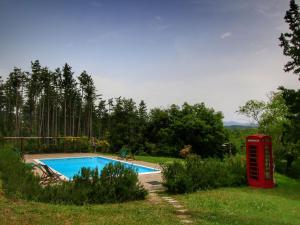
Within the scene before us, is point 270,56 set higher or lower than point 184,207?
higher

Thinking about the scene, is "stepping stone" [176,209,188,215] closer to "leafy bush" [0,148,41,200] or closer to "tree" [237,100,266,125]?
"leafy bush" [0,148,41,200]

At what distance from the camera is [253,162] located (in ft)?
36.5

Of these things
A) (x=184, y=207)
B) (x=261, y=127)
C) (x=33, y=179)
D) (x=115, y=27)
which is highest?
(x=115, y=27)

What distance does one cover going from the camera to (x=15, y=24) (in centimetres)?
1138

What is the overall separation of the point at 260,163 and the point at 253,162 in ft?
0.96

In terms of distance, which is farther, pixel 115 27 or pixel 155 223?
pixel 115 27

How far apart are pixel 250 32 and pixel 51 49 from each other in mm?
9121

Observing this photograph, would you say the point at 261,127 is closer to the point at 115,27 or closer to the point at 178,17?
the point at 178,17

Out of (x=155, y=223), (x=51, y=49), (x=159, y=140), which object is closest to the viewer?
(x=155, y=223)

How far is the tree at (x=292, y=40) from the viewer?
12.9m

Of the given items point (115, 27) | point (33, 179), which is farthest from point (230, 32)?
point (33, 179)

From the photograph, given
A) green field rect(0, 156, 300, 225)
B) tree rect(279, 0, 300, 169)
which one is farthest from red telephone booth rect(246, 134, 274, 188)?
tree rect(279, 0, 300, 169)

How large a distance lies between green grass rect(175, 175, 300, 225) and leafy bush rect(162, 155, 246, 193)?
15.4 inches

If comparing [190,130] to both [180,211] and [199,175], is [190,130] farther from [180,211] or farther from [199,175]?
[180,211]
